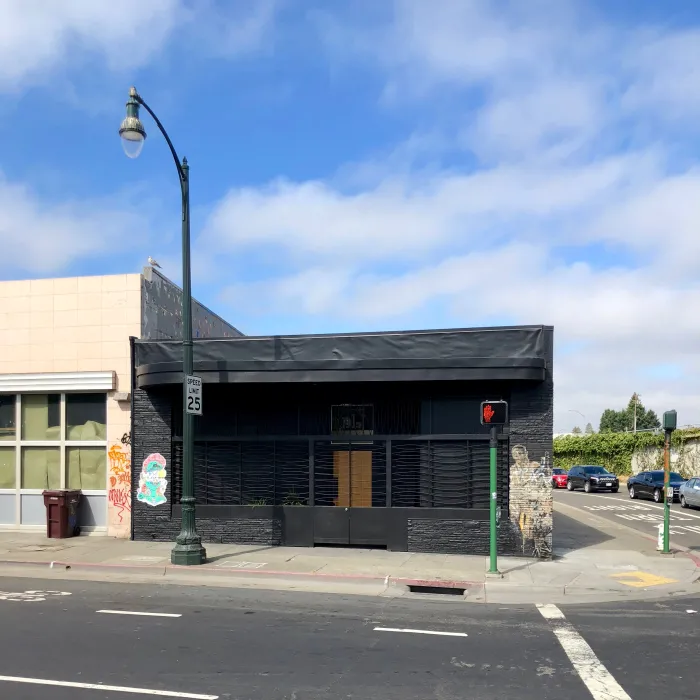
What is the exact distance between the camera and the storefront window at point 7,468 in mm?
16875

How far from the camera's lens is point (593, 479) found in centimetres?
3931

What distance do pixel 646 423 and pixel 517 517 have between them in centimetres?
10431

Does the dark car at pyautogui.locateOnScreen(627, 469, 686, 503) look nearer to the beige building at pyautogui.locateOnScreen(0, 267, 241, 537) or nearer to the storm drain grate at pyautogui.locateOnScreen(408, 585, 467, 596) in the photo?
the storm drain grate at pyautogui.locateOnScreen(408, 585, 467, 596)

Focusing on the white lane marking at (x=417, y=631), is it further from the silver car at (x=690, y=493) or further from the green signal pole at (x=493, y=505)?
the silver car at (x=690, y=493)

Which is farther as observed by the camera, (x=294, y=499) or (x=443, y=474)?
(x=294, y=499)

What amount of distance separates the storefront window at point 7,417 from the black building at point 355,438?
353 centimetres

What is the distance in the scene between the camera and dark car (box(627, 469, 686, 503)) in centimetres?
3077

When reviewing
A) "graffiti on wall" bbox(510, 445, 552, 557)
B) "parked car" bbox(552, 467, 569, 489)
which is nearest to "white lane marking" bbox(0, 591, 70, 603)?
"graffiti on wall" bbox(510, 445, 552, 557)

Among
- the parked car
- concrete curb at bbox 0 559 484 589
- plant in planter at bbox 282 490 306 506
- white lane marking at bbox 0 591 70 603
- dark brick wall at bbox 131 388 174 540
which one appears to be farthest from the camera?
the parked car

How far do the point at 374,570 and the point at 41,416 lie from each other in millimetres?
9062

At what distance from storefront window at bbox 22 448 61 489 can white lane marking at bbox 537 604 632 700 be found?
1168cm

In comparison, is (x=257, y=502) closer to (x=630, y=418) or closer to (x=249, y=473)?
(x=249, y=473)

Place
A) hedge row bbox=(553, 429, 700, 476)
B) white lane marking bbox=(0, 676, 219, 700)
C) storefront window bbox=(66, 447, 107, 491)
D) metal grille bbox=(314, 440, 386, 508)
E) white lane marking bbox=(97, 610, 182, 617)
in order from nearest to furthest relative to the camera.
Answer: white lane marking bbox=(0, 676, 219, 700)
white lane marking bbox=(97, 610, 182, 617)
metal grille bbox=(314, 440, 386, 508)
storefront window bbox=(66, 447, 107, 491)
hedge row bbox=(553, 429, 700, 476)

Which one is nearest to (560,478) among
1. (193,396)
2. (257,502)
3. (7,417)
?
(257,502)
